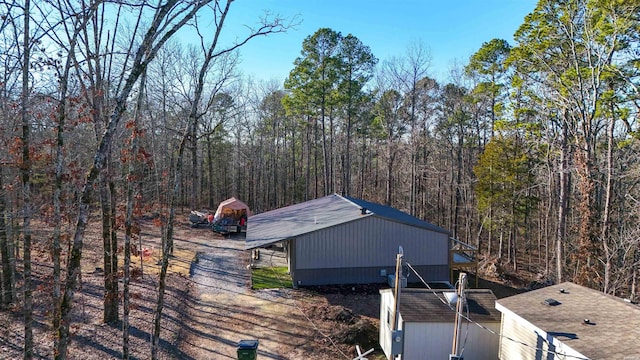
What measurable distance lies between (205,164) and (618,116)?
3383 cm

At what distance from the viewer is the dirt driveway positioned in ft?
33.9

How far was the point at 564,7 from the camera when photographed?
1392 centimetres

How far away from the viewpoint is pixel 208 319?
1226 centimetres

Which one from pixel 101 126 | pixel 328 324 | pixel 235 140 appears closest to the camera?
pixel 101 126

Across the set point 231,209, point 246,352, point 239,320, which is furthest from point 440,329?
point 231,209

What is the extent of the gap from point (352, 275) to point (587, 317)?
878 cm

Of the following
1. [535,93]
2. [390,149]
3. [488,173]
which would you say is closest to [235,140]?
[390,149]

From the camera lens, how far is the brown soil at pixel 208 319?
983 centimetres

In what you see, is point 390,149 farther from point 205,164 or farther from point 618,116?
point 205,164

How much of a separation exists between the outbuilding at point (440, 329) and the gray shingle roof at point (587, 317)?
719 mm

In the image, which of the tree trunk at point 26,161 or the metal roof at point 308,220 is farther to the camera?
the metal roof at point 308,220

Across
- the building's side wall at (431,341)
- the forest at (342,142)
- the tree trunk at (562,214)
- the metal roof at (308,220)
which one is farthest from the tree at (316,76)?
the building's side wall at (431,341)

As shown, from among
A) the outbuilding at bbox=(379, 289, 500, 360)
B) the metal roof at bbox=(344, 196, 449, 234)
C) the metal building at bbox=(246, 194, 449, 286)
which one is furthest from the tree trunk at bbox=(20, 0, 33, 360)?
the metal roof at bbox=(344, 196, 449, 234)

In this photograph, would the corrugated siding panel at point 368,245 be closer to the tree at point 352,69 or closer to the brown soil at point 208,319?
the brown soil at point 208,319
